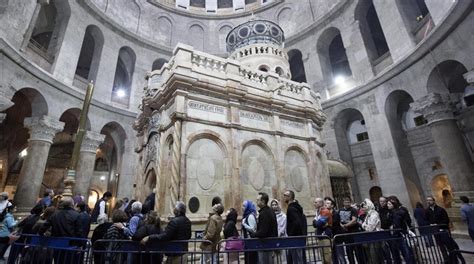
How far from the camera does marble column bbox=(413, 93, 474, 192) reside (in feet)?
34.3

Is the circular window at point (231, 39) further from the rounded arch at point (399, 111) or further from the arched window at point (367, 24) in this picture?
the rounded arch at point (399, 111)

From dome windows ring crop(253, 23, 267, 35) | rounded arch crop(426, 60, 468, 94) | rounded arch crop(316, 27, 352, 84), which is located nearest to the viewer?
rounded arch crop(426, 60, 468, 94)

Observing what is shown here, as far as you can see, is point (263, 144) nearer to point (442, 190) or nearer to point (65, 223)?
point (65, 223)

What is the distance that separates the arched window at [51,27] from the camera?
14206 millimetres

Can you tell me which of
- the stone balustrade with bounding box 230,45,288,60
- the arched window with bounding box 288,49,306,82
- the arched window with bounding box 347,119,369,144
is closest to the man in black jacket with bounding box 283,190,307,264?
the stone balustrade with bounding box 230,45,288,60

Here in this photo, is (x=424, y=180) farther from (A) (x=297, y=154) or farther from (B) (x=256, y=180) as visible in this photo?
(B) (x=256, y=180)

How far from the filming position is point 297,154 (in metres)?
8.93

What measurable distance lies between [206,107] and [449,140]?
11.7 meters

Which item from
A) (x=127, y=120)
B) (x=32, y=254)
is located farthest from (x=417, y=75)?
(x=127, y=120)

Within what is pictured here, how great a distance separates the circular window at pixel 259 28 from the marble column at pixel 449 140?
944 centimetres

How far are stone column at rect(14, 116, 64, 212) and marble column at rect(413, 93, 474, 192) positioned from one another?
63.6 ft

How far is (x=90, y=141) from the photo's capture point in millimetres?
14953

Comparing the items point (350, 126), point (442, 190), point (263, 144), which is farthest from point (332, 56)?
point (263, 144)

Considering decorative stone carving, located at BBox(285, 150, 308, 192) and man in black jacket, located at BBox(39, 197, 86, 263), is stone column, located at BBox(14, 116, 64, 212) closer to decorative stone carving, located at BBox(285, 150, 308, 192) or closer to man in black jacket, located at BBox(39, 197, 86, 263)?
man in black jacket, located at BBox(39, 197, 86, 263)
